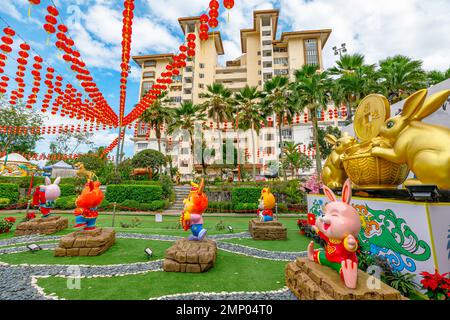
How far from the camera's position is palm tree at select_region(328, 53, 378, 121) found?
17.7 m

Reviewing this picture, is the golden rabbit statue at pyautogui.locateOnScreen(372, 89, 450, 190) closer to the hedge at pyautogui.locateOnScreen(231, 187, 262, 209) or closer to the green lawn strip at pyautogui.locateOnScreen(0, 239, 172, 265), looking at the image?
the green lawn strip at pyautogui.locateOnScreen(0, 239, 172, 265)

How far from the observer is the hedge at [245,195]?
17.7 meters

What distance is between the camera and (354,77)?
58.7ft

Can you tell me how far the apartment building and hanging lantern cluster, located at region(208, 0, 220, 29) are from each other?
116 feet

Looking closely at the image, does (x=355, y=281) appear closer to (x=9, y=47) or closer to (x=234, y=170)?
(x=9, y=47)

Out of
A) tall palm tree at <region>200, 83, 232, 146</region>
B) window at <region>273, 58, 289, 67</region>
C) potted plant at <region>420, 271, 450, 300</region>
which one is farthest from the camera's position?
window at <region>273, 58, 289, 67</region>

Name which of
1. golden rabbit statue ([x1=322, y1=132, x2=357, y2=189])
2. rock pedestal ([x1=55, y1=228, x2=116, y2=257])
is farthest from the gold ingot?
rock pedestal ([x1=55, y1=228, x2=116, y2=257])

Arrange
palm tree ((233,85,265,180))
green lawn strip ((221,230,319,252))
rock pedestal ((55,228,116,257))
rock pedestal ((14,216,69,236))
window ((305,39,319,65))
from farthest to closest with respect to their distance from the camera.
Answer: window ((305,39,319,65))
palm tree ((233,85,265,180))
rock pedestal ((14,216,69,236))
green lawn strip ((221,230,319,252))
rock pedestal ((55,228,116,257))

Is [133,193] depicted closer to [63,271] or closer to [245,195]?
[245,195]

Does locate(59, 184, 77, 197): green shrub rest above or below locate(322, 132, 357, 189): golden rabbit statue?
below

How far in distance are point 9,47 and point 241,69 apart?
48748 mm

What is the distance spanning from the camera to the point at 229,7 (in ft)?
20.0

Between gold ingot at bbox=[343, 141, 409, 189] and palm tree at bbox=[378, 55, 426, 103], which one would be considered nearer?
gold ingot at bbox=[343, 141, 409, 189]

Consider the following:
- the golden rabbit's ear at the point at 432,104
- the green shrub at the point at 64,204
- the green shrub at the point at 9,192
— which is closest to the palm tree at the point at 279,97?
the golden rabbit's ear at the point at 432,104
